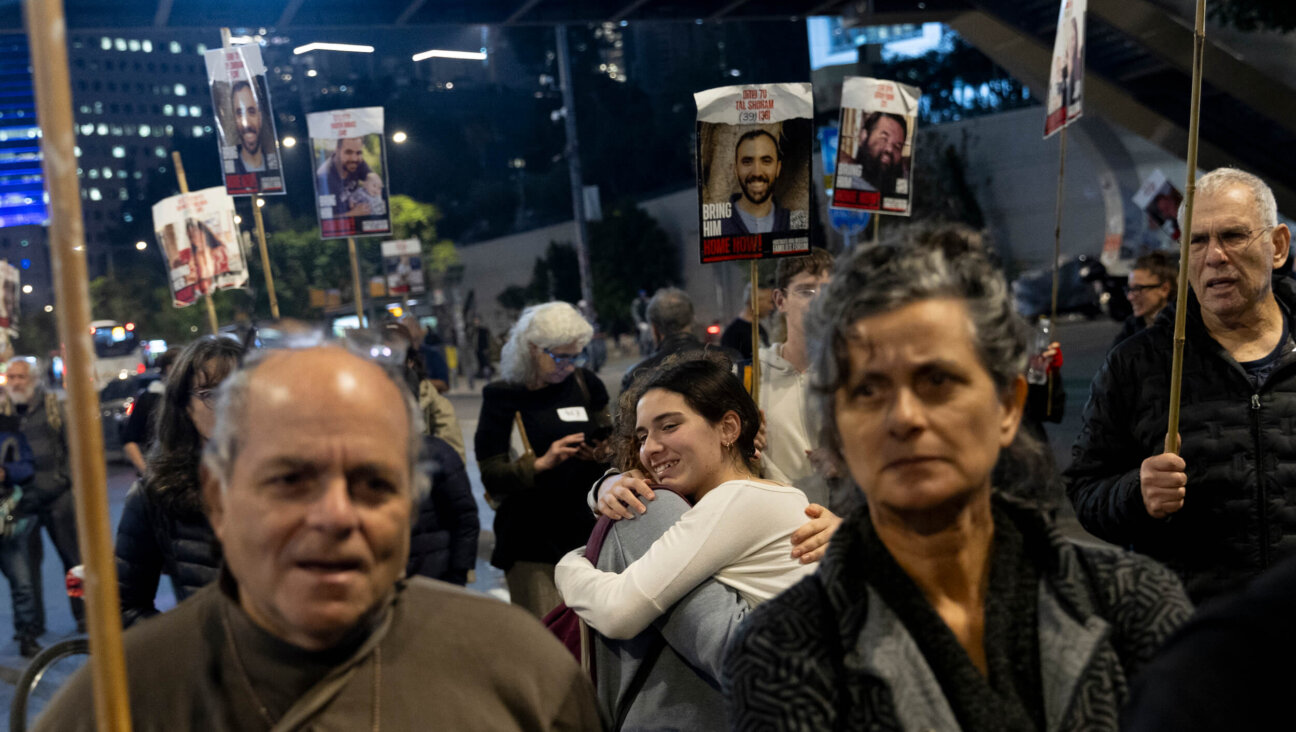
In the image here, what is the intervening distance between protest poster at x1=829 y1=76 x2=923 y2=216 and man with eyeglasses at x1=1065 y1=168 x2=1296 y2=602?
3.12 metres

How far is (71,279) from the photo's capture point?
150cm

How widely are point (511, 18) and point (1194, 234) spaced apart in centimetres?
707

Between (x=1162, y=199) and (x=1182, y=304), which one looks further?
(x=1162, y=199)

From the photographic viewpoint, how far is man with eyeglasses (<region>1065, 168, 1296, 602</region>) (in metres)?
3.36

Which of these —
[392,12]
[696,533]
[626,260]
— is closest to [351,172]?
[392,12]

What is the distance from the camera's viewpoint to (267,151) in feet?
24.4

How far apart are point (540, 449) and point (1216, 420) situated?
3.20 meters

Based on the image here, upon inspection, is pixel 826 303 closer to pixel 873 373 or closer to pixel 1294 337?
pixel 873 373

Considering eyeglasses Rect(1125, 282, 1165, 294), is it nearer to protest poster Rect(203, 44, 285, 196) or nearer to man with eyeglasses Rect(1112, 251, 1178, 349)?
man with eyeglasses Rect(1112, 251, 1178, 349)

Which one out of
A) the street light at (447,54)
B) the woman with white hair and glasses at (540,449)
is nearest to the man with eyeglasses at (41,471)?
the woman with white hair and glasses at (540,449)

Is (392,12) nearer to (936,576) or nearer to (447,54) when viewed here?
(447,54)

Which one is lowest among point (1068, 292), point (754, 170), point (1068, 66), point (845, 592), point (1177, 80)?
point (1068, 292)

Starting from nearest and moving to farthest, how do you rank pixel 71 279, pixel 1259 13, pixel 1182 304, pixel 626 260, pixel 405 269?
pixel 71 279 < pixel 1182 304 < pixel 1259 13 < pixel 405 269 < pixel 626 260

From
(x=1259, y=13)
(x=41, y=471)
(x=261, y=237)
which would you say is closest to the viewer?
(x=261, y=237)
